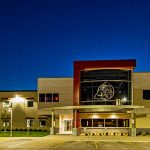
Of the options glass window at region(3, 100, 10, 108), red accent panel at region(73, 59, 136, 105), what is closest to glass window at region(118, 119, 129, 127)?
red accent panel at region(73, 59, 136, 105)

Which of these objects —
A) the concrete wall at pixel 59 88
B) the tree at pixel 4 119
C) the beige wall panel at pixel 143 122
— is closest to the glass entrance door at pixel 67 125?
the concrete wall at pixel 59 88

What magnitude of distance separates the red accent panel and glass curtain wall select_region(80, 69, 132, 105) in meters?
0.80

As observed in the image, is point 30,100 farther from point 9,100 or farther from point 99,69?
point 99,69

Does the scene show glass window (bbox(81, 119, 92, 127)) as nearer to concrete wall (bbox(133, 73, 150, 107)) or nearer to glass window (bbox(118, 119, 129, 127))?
glass window (bbox(118, 119, 129, 127))

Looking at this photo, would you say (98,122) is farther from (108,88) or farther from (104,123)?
(108,88)

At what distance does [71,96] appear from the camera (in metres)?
55.4

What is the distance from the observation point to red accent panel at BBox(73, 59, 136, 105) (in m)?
50.3

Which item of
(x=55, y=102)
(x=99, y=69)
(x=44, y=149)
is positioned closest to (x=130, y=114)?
(x=99, y=69)

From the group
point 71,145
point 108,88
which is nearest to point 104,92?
point 108,88

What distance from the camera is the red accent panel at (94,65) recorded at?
50.3m

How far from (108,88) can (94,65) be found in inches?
132

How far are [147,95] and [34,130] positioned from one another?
58.4ft

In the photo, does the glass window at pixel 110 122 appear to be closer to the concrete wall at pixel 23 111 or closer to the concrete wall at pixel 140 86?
the concrete wall at pixel 140 86

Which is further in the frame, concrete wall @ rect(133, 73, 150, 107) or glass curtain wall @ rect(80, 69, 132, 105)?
concrete wall @ rect(133, 73, 150, 107)
